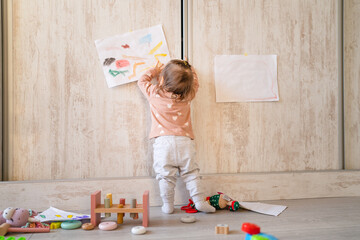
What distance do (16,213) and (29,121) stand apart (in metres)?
0.55

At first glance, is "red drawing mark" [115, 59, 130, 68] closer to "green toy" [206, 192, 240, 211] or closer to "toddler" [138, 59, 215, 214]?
"toddler" [138, 59, 215, 214]

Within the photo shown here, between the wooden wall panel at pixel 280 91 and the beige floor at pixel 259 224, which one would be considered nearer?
the beige floor at pixel 259 224

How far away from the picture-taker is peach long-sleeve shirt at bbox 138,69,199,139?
1591 millimetres

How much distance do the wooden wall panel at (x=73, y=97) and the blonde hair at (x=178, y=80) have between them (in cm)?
19

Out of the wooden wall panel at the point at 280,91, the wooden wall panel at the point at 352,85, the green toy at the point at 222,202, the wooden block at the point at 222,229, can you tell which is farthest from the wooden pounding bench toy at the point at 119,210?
the wooden wall panel at the point at 352,85

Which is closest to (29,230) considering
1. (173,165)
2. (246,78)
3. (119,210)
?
(119,210)

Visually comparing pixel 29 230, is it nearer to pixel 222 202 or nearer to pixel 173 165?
pixel 173 165

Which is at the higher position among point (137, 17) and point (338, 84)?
point (137, 17)

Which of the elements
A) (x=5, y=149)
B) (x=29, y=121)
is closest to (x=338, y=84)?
(x=29, y=121)

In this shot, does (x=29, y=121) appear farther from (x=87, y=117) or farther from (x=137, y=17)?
(x=137, y=17)

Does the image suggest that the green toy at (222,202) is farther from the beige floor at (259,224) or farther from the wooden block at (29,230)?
the wooden block at (29,230)

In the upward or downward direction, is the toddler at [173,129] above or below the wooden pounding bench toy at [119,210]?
above

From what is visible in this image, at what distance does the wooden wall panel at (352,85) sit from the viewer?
1909mm

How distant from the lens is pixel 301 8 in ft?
6.05
